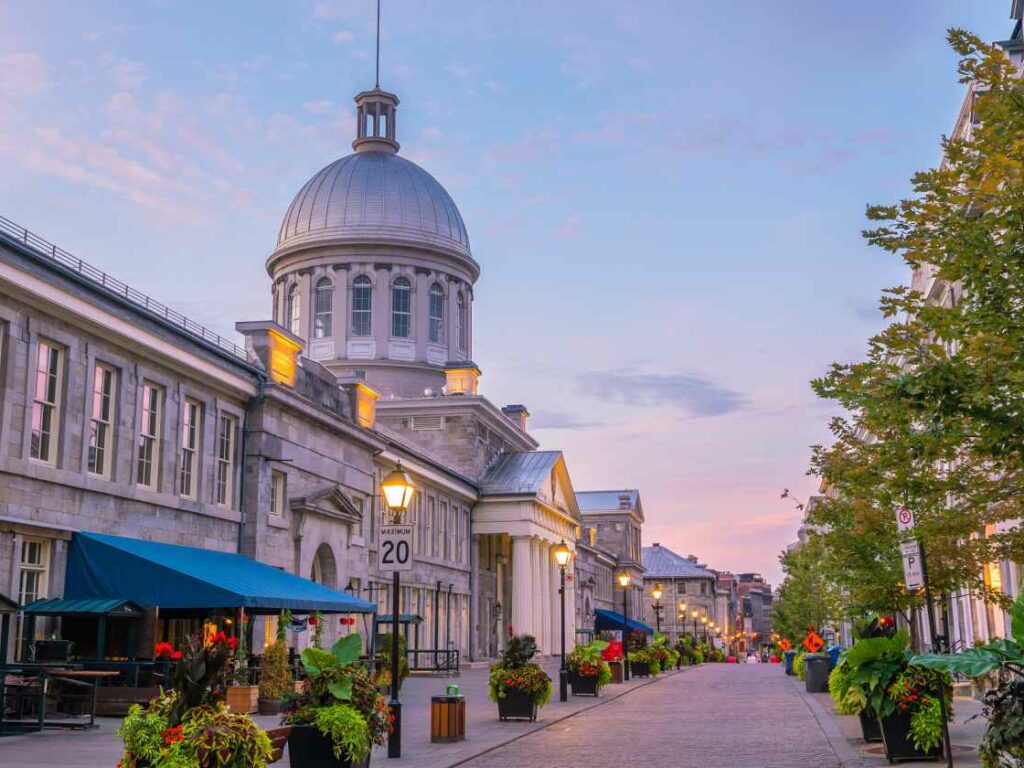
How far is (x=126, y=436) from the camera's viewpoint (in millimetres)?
26219

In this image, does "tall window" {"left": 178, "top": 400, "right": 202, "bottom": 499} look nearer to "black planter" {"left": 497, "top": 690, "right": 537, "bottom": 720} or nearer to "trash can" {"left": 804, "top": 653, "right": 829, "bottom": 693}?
"black planter" {"left": 497, "top": 690, "right": 537, "bottom": 720}

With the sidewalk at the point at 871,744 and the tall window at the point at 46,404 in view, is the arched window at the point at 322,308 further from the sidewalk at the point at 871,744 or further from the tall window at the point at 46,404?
the sidewalk at the point at 871,744

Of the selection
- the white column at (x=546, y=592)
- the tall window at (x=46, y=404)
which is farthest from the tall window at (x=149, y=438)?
the white column at (x=546, y=592)

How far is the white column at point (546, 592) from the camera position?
6831cm

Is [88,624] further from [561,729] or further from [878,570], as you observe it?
[878,570]

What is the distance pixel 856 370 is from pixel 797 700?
19.6 meters

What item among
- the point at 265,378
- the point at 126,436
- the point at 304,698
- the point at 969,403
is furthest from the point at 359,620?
the point at 969,403

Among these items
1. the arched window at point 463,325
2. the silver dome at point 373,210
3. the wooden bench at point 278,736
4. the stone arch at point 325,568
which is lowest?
the wooden bench at point 278,736

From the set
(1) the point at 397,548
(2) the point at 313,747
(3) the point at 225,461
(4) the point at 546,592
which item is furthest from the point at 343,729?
(4) the point at 546,592

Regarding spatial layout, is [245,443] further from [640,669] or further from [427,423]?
[427,423]

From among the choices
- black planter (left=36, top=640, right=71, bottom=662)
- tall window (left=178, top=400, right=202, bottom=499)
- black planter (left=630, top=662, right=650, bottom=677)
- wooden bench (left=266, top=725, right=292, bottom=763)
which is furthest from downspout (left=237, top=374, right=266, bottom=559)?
black planter (left=630, top=662, right=650, bottom=677)

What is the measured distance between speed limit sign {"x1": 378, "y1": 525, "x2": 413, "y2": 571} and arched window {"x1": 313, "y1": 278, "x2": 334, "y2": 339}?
185ft

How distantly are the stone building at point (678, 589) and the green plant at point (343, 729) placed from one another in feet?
466

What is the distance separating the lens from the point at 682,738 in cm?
2105
